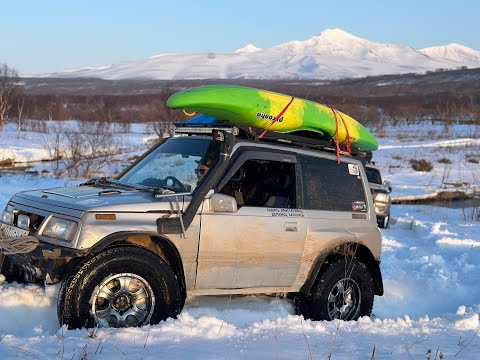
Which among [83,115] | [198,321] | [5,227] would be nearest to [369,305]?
[198,321]

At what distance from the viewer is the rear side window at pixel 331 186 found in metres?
6.05

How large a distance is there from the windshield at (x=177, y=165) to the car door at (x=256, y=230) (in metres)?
0.27

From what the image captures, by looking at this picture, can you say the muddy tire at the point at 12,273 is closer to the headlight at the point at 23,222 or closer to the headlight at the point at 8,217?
the headlight at the point at 8,217

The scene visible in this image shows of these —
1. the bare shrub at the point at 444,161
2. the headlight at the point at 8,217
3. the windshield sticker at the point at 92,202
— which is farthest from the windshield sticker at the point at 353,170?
the bare shrub at the point at 444,161

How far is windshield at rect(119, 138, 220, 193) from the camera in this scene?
18.3ft

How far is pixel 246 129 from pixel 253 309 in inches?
69.7

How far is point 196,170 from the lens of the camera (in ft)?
18.5

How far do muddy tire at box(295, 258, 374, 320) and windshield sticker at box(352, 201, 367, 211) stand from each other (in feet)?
1.76

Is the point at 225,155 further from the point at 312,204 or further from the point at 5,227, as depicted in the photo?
the point at 5,227

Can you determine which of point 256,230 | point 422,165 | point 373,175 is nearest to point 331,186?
point 256,230

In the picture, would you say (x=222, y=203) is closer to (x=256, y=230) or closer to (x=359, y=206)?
(x=256, y=230)

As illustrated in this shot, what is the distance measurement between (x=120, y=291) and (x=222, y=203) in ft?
3.72

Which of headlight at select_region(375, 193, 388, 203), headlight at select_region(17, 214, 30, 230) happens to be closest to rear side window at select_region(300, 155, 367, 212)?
headlight at select_region(17, 214, 30, 230)

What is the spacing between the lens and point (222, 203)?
5320 mm
